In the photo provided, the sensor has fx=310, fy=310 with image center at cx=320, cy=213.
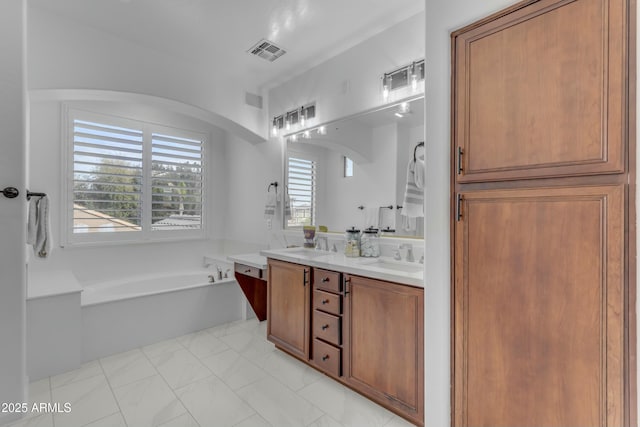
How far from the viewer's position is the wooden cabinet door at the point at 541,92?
113 cm

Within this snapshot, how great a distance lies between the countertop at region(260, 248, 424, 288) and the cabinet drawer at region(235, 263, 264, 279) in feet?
0.79

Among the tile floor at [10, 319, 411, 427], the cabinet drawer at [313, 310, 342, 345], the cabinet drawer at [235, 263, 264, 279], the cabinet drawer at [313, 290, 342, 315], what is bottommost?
the tile floor at [10, 319, 411, 427]

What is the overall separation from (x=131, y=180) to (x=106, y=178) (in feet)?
0.86

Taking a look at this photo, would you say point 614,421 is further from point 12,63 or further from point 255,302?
point 12,63

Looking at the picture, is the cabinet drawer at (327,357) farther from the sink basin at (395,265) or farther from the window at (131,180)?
the window at (131,180)

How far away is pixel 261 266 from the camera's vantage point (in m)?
2.97

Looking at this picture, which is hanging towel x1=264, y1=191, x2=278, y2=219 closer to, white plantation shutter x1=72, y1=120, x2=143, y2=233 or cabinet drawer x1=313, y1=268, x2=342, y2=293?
cabinet drawer x1=313, y1=268, x2=342, y2=293

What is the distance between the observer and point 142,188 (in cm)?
397

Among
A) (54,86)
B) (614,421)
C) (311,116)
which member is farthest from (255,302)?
(614,421)

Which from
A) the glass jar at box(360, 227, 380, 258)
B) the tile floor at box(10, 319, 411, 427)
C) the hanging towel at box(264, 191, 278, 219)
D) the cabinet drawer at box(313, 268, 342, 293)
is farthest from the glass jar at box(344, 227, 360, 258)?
the hanging towel at box(264, 191, 278, 219)

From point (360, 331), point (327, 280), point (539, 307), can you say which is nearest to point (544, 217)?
point (539, 307)

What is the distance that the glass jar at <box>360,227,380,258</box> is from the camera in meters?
2.64

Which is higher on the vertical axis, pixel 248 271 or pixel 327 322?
pixel 248 271

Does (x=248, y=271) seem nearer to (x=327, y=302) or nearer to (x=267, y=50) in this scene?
(x=327, y=302)
